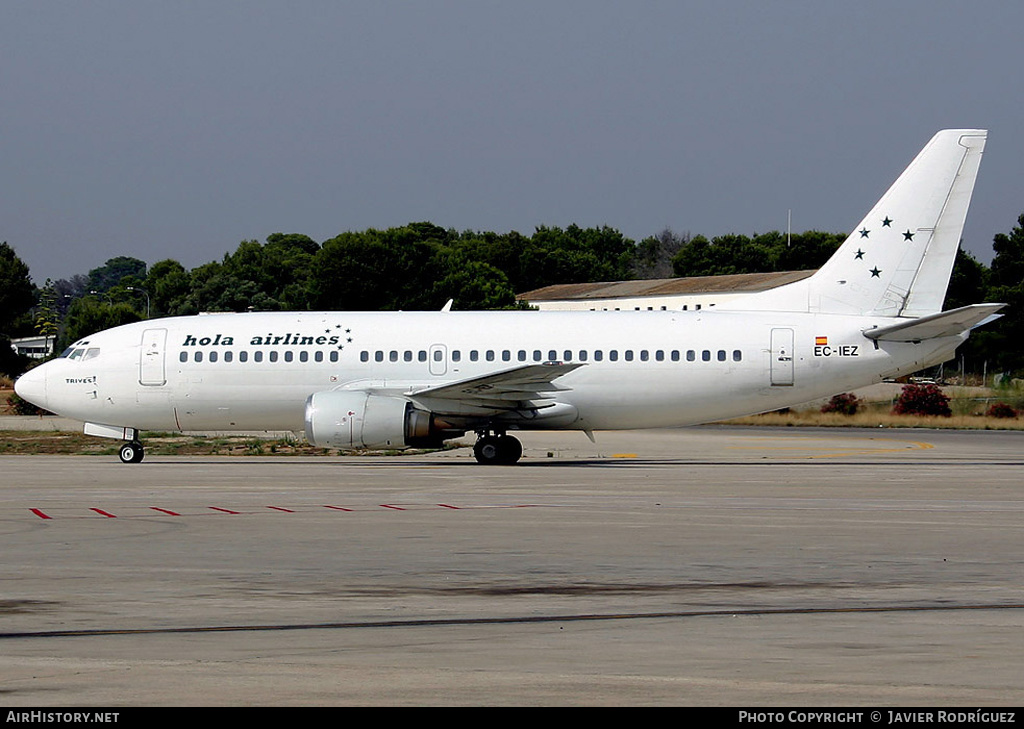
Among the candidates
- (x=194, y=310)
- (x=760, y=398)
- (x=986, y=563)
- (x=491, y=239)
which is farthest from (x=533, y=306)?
(x=986, y=563)

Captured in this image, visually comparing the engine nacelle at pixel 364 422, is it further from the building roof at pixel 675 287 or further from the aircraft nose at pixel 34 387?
the building roof at pixel 675 287

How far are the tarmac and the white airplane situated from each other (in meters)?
5.92

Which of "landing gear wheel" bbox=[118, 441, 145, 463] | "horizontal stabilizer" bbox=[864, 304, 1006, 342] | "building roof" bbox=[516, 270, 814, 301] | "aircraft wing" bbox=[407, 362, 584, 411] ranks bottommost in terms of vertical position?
"landing gear wheel" bbox=[118, 441, 145, 463]

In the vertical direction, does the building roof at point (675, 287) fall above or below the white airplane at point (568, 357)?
above

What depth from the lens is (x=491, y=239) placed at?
132 metres

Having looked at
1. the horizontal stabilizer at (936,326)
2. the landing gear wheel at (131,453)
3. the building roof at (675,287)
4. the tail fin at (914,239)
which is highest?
the building roof at (675,287)

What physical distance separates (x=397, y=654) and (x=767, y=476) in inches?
713

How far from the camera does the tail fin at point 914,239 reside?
29.4 meters

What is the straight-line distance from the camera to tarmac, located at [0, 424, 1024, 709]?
7.35 metres

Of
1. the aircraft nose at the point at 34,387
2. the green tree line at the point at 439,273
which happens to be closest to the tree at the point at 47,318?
the green tree line at the point at 439,273

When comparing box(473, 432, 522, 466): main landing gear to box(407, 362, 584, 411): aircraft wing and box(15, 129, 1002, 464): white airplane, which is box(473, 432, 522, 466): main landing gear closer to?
box(15, 129, 1002, 464): white airplane

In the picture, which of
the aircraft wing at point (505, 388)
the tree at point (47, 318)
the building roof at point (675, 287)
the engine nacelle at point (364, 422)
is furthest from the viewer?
the tree at point (47, 318)

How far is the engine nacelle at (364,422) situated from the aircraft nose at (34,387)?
741cm

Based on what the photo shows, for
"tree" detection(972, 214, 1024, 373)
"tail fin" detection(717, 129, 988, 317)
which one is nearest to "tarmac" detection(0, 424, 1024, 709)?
"tail fin" detection(717, 129, 988, 317)
